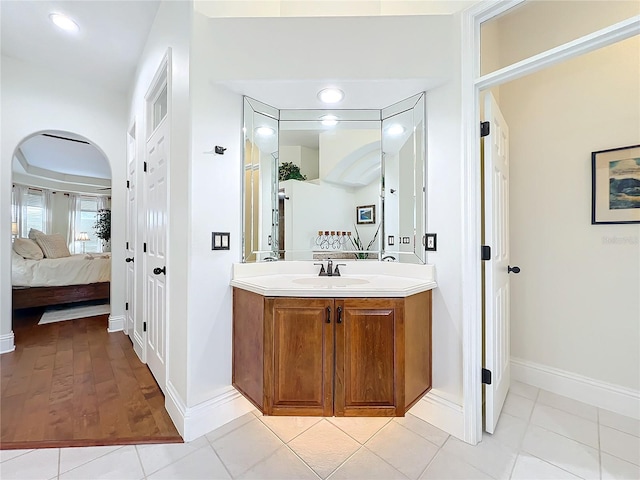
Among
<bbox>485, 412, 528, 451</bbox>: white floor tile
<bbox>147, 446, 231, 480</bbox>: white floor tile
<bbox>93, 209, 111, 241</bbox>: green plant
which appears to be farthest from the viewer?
<bbox>93, 209, 111, 241</bbox>: green plant

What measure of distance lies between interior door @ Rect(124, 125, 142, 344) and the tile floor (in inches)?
64.4

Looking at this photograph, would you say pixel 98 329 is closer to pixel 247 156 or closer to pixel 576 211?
pixel 247 156

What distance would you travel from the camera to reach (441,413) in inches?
68.1

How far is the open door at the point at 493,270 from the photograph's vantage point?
167cm

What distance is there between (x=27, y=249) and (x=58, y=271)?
716 millimetres

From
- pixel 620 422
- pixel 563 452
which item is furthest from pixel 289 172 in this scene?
pixel 620 422

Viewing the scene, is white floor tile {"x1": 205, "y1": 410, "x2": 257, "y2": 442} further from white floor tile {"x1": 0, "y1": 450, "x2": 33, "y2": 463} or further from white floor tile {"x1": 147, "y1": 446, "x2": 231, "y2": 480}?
white floor tile {"x1": 0, "y1": 450, "x2": 33, "y2": 463}

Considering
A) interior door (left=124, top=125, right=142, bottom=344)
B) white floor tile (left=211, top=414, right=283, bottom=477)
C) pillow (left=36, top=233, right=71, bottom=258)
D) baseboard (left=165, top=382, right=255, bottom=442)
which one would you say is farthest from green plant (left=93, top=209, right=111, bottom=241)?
white floor tile (left=211, top=414, right=283, bottom=477)

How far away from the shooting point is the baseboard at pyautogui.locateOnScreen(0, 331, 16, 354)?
2826mm

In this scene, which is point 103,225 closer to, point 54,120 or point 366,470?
point 54,120

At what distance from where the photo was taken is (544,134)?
219 cm

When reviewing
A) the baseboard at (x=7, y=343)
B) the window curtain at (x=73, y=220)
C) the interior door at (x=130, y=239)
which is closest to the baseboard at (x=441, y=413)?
the interior door at (x=130, y=239)

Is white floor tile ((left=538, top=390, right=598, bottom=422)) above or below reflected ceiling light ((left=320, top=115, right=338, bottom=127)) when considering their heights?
below

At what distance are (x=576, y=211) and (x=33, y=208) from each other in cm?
940
